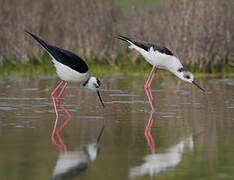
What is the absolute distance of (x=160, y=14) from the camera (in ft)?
60.6

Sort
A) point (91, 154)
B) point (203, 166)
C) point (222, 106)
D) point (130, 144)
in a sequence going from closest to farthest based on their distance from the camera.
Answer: point (203, 166) → point (91, 154) → point (130, 144) → point (222, 106)

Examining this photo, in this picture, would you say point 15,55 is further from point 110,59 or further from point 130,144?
point 130,144

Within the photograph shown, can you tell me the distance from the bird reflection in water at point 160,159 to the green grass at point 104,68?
32.3 ft

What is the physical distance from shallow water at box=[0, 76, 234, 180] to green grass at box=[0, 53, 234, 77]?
410 centimetres

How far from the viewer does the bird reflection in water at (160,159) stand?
573cm

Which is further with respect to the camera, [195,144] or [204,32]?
[204,32]

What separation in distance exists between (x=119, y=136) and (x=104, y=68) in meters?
10.5

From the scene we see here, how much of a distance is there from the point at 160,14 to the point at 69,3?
310 cm

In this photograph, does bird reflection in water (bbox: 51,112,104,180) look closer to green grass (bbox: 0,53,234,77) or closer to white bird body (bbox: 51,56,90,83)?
Result: white bird body (bbox: 51,56,90,83)

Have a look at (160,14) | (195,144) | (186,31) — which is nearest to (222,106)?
(195,144)

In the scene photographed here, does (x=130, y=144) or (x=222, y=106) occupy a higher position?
(x=130, y=144)

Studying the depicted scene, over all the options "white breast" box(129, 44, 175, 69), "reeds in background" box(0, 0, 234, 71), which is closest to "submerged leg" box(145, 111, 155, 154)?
"white breast" box(129, 44, 175, 69)

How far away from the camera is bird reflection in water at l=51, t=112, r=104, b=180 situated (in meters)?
5.65

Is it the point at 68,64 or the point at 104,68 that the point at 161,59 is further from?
the point at 104,68
